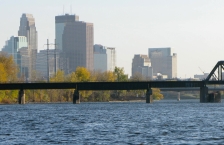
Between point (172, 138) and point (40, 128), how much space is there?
2211 cm

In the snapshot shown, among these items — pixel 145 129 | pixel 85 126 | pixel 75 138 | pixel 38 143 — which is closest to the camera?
pixel 38 143

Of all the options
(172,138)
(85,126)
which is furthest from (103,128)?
(172,138)

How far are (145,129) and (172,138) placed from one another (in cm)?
1324

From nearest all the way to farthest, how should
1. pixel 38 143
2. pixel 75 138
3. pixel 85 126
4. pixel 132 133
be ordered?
pixel 38 143, pixel 75 138, pixel 132 133, pixel 85 126

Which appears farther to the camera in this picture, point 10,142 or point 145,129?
point 145,129

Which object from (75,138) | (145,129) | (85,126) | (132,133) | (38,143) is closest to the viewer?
(38,143)

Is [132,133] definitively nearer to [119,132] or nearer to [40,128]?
[119,132]

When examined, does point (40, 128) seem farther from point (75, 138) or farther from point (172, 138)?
point (172, 138)

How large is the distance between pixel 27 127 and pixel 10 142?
2183cm

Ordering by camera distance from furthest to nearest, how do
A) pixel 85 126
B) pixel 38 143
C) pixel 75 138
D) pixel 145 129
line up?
pixel 85 126, pixel 145 129, pixel 75 138, pixel 38 143

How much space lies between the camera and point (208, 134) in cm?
7888

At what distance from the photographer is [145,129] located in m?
87.0

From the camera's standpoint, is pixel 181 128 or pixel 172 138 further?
pixel 181 128

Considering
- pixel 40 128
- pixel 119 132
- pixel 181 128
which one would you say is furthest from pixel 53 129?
pixel 181 128
